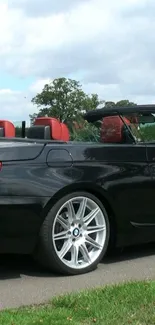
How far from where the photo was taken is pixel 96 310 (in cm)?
393

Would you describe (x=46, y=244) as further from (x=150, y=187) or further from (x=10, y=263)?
(x=150, y=187)

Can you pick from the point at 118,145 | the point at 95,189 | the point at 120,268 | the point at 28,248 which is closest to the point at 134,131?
the point at 118,145

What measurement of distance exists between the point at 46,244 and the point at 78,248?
0.43m

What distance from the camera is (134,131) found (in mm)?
6051

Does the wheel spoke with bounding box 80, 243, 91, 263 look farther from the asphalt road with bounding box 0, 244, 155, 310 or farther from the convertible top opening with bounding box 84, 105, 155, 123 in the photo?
the convertible top opening with bounding box 84, 105, 155, 123

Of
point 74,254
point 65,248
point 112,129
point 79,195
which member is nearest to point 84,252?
point 74,254

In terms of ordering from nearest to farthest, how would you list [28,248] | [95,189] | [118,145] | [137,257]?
[28,248] → [95,189] → [118,145] → [137,257]

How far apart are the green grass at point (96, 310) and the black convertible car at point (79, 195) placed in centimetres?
79

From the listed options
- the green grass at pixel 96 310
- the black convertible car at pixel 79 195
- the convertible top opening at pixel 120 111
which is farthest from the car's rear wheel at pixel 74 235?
the convertible top opening at pixel 120 111

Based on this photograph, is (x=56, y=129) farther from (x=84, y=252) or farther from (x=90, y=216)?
(x=84, y=252)

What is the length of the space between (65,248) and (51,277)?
29 centimetres

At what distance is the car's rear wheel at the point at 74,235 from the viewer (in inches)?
196

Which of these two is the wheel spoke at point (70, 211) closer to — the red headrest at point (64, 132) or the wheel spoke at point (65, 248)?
the wheel spoke at point (65, 248)

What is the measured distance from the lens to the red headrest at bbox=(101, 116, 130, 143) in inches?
242
